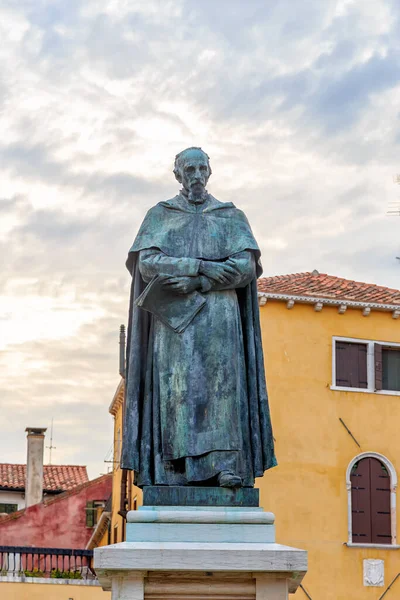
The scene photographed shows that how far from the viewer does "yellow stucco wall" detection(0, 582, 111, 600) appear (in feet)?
108

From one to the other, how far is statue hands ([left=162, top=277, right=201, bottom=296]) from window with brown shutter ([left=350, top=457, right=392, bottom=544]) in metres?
25.3

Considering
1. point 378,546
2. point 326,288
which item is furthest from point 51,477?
point 378,546

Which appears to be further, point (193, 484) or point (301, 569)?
point (193, 484)

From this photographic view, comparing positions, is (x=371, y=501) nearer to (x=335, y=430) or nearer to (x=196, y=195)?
(x=335, y=430)

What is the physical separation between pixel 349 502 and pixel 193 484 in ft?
83.2

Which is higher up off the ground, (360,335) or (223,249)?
(360,335)

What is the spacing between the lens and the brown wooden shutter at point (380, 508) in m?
32.7

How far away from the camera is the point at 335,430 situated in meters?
33.3

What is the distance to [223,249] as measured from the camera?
8.58 meters

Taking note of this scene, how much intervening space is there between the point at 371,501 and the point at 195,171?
82.9 ft

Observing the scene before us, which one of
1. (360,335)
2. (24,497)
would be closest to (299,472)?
(360,335)

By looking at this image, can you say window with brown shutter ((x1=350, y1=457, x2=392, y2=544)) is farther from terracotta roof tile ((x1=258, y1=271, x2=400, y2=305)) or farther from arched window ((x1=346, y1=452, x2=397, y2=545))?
terracotta roof tile ((x1=258, y1=271, x2=400, y2=305))

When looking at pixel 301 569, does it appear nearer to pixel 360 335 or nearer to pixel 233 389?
pixel 233 389

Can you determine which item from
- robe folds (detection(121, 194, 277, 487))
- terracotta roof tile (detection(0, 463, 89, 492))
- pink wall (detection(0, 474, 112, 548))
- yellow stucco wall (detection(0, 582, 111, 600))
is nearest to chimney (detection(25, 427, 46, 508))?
pink wall (detection(0, 474, 112, 548))
